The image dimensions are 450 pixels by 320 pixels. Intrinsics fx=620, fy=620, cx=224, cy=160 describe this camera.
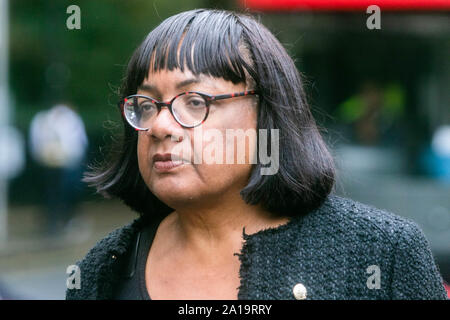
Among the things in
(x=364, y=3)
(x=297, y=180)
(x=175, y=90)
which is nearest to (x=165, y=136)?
(x=175, y=90)

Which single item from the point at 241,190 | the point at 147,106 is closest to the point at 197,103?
the point at 147,106

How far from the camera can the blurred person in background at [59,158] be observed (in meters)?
9.34

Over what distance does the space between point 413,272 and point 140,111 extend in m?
0.90

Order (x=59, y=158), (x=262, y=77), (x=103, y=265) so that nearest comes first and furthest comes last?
(x=262, y=77) < (x=103, y=265) < (x=59, y=158)

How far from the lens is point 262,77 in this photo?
5.93 ft

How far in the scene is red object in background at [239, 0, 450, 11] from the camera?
235 inches

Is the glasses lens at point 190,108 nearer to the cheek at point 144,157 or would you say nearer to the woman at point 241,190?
the woman at point 241,190

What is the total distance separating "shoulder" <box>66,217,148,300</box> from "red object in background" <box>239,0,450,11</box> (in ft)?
13.9

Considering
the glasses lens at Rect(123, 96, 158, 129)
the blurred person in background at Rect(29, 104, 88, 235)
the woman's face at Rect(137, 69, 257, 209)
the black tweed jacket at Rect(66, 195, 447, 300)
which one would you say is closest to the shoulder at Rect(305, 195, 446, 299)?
the black tweed jacket at Rect(66, 195, 447, 300)

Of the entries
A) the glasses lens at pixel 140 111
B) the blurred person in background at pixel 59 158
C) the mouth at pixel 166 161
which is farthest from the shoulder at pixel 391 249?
the blurred person in background at pixel 59 158

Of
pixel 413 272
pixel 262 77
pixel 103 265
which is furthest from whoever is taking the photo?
pixel 103 265

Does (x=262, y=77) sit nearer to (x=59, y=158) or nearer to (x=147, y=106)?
(x=147, y=106)

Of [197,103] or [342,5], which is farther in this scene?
[342,5]
